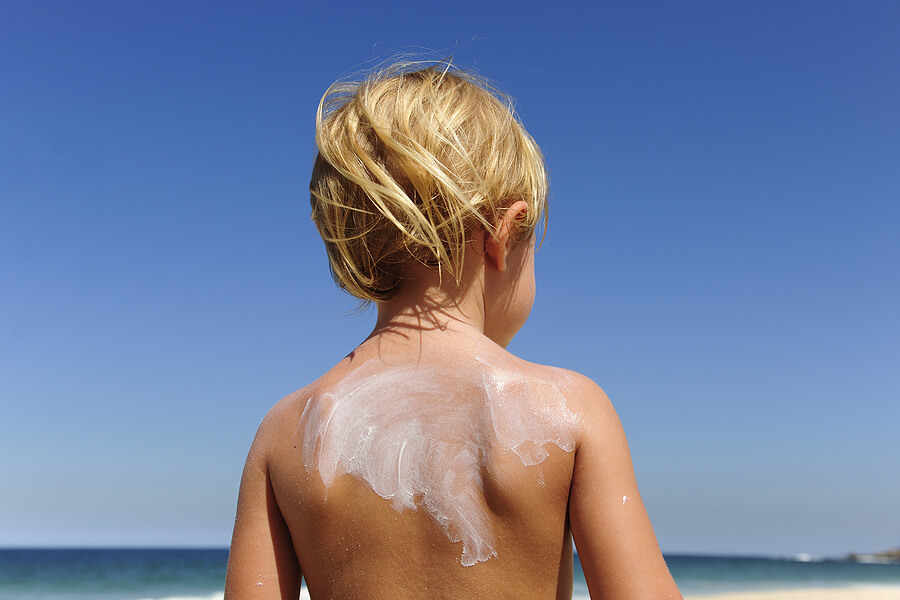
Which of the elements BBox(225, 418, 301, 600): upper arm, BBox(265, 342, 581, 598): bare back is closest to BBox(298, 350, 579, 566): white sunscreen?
BBox(265, 342, 581, 598): bare back

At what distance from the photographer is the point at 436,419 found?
4.17 feet

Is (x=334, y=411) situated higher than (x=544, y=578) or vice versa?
(x=334, y=411)

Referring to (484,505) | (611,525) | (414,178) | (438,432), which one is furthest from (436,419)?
(414,178)

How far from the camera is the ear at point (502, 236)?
1.38 metres

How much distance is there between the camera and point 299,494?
1334 mm

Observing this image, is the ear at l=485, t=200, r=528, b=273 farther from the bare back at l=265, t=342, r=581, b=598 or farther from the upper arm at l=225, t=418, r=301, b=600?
the upper arm at l=225, t=418, r=301, b=600

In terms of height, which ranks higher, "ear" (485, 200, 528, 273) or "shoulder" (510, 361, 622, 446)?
"ear" (485, 200, 528, 273)

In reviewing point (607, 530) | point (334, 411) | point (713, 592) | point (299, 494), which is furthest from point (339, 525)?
point (713, 592)

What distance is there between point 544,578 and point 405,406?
392mm

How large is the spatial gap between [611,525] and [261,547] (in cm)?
72

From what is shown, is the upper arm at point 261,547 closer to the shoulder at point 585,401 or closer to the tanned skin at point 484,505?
the tanned skin at point 484,505

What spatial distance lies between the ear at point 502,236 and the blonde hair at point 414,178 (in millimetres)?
18

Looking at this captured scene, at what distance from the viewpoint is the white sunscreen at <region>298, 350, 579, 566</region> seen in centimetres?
120

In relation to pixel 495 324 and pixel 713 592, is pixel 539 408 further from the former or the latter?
pixel 713 592
